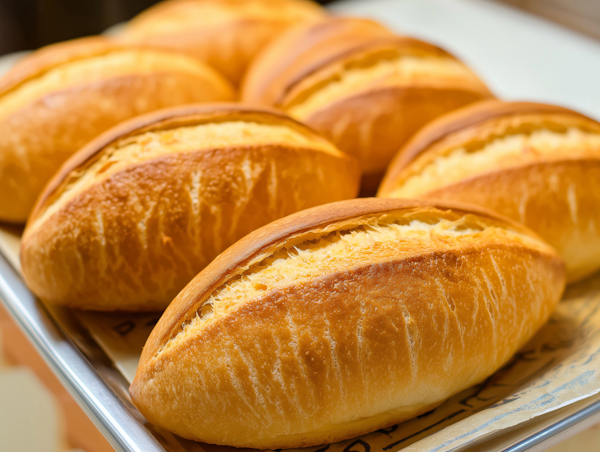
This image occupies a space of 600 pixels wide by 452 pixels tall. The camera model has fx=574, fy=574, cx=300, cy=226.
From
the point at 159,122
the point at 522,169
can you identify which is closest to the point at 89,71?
the point at 159,122

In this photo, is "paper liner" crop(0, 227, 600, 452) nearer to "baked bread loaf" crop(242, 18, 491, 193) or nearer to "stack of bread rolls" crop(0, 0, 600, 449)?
"stack of bread rolls" crop(0, 0, 600, 449)

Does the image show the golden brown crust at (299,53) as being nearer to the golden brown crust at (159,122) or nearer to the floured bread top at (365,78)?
the floured bread top at (365,78)

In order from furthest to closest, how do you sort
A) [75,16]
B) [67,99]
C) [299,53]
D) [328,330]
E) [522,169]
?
1. [75,16]
2. [299,53]
3. [67,99]
4. [522,169]
5. [328,330]

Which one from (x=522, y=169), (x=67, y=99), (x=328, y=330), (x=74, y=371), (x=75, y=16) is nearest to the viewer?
(x=328, y=330)

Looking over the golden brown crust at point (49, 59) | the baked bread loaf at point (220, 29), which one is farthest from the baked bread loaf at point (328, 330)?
the baked bread loaf at point (220, 29)

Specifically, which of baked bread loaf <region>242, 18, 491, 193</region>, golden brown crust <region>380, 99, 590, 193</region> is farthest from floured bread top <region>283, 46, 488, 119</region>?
golden brown crust <region>380, 99, 590, 193</region>

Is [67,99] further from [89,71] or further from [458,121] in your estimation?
[458,121]

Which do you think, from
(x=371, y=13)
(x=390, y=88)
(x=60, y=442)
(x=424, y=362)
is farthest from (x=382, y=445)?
(x=371, y=13)

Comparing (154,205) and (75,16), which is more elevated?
(75,16)
